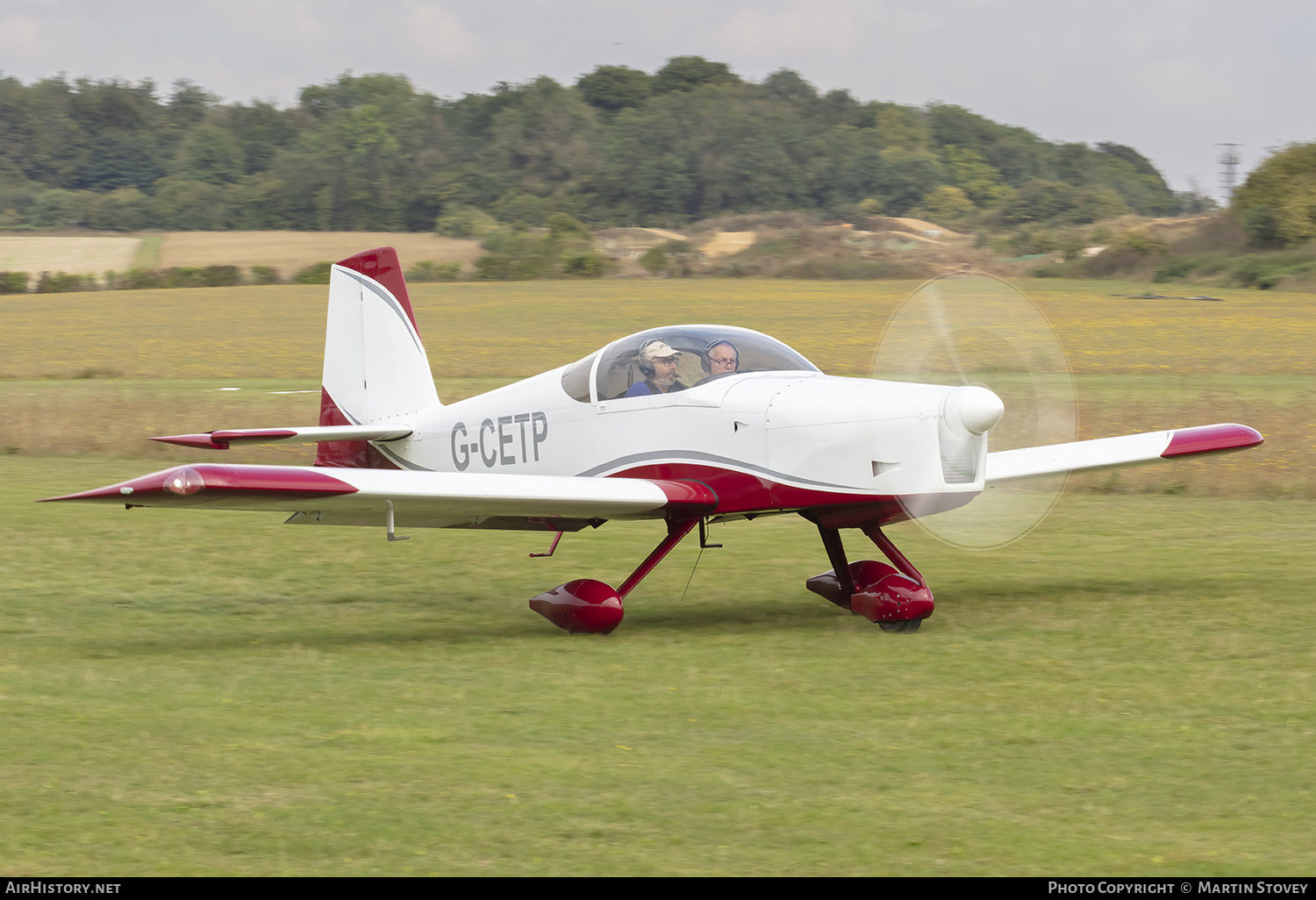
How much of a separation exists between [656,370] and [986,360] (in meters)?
2.08

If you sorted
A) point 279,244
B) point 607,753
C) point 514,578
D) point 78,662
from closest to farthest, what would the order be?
point 607,753
point 78,662
point 514,578
point 279,244

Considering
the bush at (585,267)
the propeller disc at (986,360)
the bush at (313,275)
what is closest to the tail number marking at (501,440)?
the propeller disc at (986,360)

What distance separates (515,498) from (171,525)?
6775mm

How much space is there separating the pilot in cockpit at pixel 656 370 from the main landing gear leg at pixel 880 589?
4.51 feet

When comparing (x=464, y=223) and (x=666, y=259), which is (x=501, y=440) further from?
(x=464, y=223)

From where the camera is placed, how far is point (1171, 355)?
32562 mm

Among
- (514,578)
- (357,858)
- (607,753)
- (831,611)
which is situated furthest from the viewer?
(514,578)

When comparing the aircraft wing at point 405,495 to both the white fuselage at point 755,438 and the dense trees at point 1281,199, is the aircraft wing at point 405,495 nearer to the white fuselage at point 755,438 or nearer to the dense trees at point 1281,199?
the white fuselage at point 755,438

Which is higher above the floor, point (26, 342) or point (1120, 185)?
point (1120, 185)

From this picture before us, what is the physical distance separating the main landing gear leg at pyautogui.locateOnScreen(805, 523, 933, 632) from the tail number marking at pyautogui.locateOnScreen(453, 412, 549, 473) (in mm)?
2086

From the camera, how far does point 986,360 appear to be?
28.7 ft

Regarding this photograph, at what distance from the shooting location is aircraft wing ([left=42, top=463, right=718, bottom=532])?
23.3ft

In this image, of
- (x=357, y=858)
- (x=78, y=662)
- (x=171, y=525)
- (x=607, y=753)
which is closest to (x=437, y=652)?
(x=78, y=662)

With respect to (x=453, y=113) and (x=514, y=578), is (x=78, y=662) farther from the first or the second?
(x=453, y=113)
